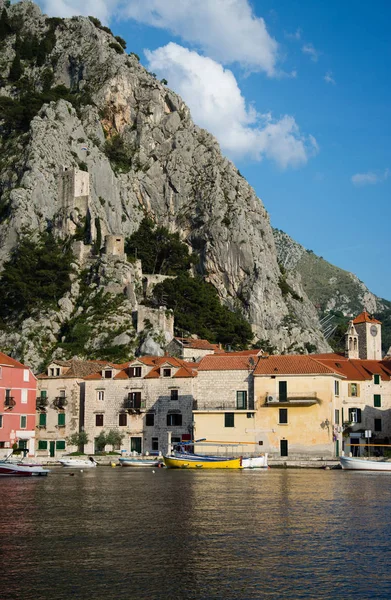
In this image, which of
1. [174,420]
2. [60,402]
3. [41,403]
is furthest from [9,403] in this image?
[174,420]

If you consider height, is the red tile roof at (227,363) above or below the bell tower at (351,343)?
below

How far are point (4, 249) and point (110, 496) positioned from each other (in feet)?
263

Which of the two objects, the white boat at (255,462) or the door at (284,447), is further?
the door at (284,447)

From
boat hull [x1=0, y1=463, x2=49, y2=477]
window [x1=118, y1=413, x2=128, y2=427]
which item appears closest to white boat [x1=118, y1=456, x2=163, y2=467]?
window [x1=118, y1=413, x2=128, y2=427]

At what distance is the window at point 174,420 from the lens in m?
70.8

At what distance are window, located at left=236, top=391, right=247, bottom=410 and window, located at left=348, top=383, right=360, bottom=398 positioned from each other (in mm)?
9946

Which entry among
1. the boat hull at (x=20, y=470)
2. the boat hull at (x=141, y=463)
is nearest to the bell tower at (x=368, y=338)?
the boat hull at (x=141, y=463)

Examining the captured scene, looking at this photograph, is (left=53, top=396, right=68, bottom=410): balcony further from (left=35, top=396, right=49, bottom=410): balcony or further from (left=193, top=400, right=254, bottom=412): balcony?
(left=193, top=400, right=254, bottom=412): balcony

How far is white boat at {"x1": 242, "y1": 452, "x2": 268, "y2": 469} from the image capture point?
59625 millimetres

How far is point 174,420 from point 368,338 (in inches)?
1302

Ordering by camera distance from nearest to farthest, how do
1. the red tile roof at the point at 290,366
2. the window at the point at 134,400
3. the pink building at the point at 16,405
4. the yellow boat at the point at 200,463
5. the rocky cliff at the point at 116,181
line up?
the yellow boat at the point at 200,463 < the red tile roof at the point at 290,366 < the pink building at the point at 16,405 < the window at the point at 134,400 < the rocky cliff at the point at 116,181

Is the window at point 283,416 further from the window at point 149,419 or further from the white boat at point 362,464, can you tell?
the window at point 149,419

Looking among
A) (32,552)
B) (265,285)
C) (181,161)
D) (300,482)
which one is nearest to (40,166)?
(181,161)

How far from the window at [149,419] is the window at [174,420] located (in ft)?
5.07
